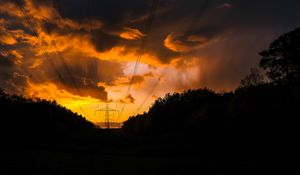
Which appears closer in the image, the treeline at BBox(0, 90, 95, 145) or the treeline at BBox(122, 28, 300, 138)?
the treeline at BBox(122, 28, 300, 138)

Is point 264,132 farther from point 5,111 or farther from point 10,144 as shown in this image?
point 5,111

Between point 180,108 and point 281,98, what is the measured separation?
58.3 m

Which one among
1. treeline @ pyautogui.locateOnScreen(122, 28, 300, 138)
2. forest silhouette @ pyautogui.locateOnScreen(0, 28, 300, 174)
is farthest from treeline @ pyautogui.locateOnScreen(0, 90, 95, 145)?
treeline @ pyautogui.locateOnScreen(122, 28, 300, 138)

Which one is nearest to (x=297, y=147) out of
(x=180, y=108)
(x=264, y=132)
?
(x=264, y=132)

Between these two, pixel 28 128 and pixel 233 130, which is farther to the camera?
pixel 28 128

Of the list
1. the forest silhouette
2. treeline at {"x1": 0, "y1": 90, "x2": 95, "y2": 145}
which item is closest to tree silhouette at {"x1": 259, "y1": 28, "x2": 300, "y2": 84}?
the forest silhouette

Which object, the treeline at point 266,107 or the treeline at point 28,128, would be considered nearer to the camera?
the treeline at point 266,107

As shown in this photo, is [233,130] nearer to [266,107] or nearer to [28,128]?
[266,107]

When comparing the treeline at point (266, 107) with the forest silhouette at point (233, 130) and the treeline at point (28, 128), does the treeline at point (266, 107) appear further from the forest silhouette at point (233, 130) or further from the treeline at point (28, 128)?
the treeline at point (28, 128)

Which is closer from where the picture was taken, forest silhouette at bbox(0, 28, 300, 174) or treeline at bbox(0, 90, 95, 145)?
A: forest silhouette at bbox(0, 28, 300, 174)

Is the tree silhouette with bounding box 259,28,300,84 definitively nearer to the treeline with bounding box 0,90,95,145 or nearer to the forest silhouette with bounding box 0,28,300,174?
the forest silhouette with bounding box 0,28,300,174

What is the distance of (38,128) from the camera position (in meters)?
71.3

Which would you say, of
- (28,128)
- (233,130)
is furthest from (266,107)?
(28,128)

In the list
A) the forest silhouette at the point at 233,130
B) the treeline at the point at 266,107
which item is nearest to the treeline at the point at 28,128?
the forest silhouette at the point at 233,130
